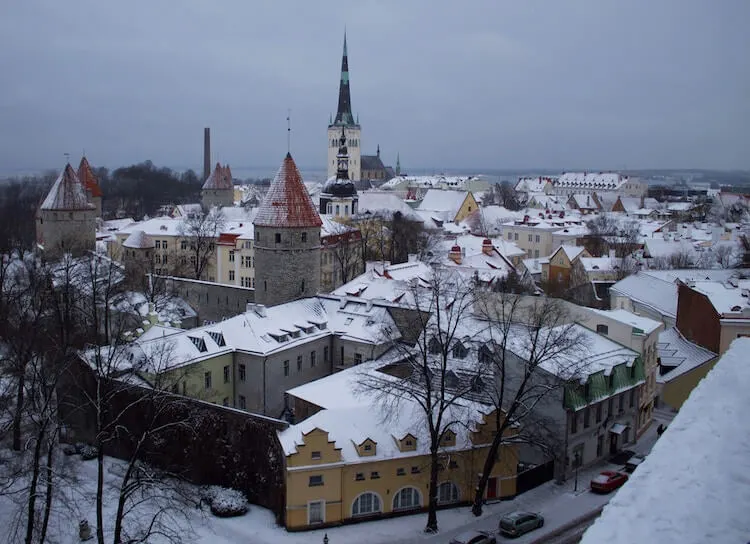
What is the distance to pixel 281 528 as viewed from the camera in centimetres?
2073

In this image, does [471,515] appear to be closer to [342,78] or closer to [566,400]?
[566,400]

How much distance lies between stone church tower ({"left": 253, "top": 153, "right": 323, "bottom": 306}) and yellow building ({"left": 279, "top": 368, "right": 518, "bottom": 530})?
10.8 meters

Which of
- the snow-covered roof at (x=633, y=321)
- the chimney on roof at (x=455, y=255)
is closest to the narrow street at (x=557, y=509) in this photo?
the snow-covered roof at (x=633, y=321)

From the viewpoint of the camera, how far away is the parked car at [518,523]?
19.9 m

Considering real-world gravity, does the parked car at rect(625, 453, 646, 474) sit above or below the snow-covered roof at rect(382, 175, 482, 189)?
below

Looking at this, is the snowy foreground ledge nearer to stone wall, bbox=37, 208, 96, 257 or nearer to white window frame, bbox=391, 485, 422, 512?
white window frame, bbox=391, 485, 422, 512

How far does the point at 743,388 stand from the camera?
7262 millimetres

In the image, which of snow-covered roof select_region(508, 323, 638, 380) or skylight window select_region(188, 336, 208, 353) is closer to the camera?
snow-covered roof select_region(508, 323, 638, 380)

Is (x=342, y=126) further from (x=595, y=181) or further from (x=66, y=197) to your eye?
(x=66, y=197)

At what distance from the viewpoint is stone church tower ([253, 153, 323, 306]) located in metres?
34.1

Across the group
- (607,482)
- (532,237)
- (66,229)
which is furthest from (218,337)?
(532,237)

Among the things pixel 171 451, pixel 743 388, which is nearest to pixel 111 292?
pixel 171 451

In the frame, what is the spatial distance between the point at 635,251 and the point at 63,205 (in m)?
42.7

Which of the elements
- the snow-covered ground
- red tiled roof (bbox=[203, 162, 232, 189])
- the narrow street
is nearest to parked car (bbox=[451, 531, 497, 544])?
the narrow street
